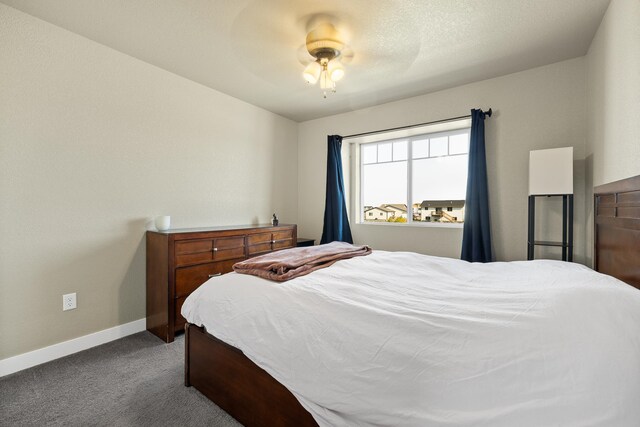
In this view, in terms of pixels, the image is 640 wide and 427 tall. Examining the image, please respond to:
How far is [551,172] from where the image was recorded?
2494 millimetres

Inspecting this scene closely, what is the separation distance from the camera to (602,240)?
6.22 feet

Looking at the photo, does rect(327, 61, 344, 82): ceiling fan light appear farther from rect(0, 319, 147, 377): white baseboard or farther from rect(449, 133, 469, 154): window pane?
rect(0, 319, 147, 377): white baseboard

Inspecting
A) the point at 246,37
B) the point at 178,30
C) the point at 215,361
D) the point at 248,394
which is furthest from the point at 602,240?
the point at 178,30

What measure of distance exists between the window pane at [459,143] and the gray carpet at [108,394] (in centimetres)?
346

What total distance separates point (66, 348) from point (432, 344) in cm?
280

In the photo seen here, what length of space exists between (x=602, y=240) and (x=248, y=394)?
238 cm

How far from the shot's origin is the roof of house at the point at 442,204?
3513 mm

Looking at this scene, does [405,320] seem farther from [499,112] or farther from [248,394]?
[499,112]

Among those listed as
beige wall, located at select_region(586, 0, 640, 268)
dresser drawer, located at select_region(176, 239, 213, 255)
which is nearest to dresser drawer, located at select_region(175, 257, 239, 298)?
dresser drawer, located at select_region(176, 239, 213, 255)

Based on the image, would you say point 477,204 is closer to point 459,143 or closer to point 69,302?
point 459,143

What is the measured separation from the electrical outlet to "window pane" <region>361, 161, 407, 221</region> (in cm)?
338

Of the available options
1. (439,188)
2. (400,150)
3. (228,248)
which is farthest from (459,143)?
(228,248)

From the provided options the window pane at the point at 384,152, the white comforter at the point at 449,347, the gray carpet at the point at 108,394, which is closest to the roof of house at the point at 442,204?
the window pane at the point at 384,152

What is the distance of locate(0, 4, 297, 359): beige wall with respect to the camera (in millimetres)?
2082
